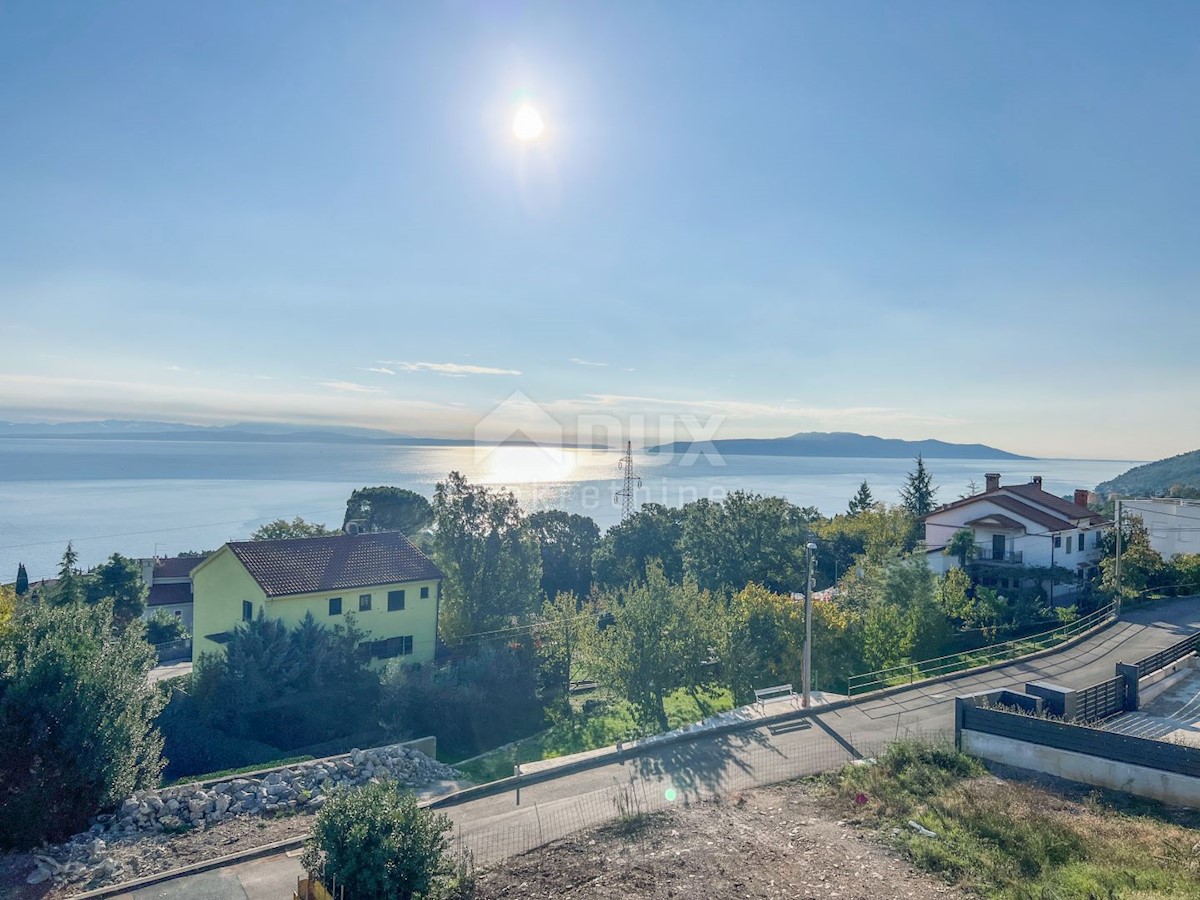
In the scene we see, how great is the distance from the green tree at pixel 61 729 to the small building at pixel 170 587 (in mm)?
34545

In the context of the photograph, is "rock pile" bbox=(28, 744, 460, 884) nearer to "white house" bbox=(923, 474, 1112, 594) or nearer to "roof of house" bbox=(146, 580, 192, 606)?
"white house" bbox=(923, 474, 1112, 594)

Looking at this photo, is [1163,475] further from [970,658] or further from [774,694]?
[774,694]

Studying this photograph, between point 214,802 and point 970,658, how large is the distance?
72.8ft

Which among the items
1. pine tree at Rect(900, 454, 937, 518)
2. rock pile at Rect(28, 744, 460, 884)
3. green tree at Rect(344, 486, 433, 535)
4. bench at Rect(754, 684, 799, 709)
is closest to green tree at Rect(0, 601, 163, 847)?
rock pile at Rect(28, 744, 460, 884)

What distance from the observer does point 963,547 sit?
34719 millimetres

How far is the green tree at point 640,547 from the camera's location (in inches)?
1730

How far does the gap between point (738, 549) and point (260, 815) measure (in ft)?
87.2

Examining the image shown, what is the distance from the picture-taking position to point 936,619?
920 inches

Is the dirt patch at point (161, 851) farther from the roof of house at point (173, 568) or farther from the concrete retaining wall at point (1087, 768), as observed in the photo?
the roof of house at point (173, 568)

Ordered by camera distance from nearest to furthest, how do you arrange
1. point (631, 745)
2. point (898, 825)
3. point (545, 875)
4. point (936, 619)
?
point (545, 875)
point (898, 825)
point (631, 745)
point (936, 619)

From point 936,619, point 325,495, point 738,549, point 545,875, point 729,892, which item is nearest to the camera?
point 729,892

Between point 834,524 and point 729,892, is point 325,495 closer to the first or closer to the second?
point 834,524

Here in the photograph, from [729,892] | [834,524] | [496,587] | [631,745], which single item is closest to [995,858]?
[729,892]

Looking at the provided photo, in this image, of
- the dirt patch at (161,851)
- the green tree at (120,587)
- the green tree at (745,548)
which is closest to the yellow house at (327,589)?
the green tree at (120,587)
